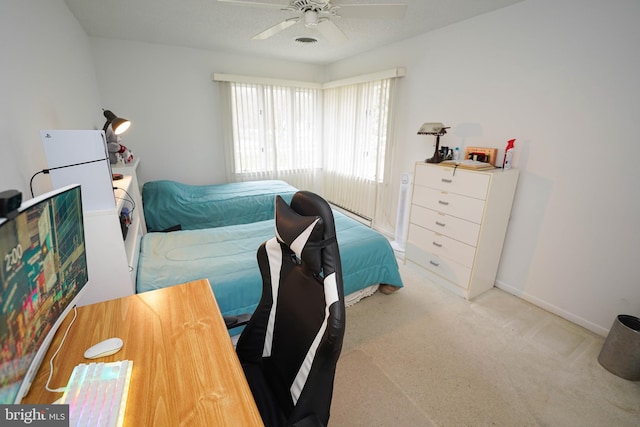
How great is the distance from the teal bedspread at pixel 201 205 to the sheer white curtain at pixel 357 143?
114 centimetres

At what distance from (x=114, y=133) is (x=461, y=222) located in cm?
288

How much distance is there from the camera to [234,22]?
263 centimetres

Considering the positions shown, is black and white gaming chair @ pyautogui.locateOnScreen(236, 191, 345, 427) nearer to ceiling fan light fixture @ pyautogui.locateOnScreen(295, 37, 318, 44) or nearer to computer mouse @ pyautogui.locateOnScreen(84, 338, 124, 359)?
computer mouse @ pyautogui.locateOnScreen(84, 338, 124, 359)

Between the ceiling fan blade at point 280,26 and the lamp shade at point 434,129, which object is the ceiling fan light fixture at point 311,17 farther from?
the lamp shade at point 434,129

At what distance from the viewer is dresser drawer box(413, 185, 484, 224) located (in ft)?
7.46

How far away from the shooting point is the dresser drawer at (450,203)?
227cm

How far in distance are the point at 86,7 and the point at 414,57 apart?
3111mm

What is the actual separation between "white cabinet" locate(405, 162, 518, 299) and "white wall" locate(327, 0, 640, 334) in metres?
0.20

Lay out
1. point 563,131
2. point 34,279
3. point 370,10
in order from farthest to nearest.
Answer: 1. point 563,131
2. point 370,10
3. point 34,279

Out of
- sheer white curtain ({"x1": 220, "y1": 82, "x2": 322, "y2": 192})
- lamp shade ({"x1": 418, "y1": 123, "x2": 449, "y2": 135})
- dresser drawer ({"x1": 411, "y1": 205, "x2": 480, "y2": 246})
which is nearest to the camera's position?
dresser drawer ({"x1": 411, "y1": 205, "x2": 480, "y2": 246})

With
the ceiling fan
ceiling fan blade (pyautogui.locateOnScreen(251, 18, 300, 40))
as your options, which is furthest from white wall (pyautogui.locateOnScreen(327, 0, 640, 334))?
ceiling fan blade (pyautogui.locateOnScreen(251, 18, 300, 40))

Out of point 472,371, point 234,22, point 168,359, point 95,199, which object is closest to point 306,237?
point 168,359

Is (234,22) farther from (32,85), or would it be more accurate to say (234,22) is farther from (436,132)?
(436,132)

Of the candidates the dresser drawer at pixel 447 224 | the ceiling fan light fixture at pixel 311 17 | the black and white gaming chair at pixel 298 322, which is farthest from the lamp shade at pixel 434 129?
the black and white gaming chair at pixel 298 322
